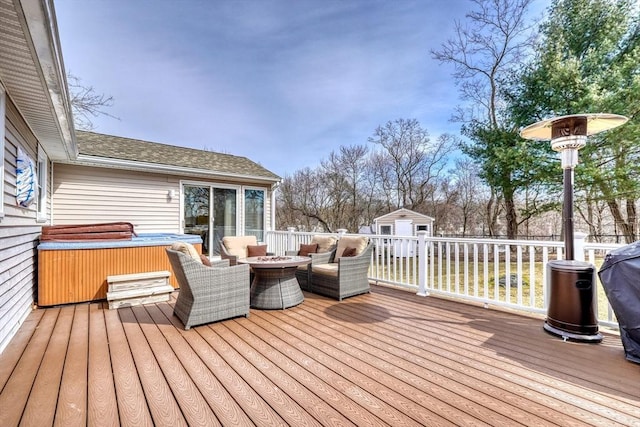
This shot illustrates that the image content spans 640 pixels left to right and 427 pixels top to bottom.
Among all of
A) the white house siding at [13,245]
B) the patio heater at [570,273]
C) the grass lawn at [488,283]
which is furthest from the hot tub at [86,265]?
the patio heater at [570,273]

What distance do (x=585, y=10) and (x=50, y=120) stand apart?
12.9 meters

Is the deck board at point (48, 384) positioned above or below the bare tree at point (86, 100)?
below

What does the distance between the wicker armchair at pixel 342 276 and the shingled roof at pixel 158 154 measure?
391cm

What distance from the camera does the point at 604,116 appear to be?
9.25ft

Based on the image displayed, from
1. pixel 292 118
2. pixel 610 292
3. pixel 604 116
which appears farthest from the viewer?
pixel 292 118

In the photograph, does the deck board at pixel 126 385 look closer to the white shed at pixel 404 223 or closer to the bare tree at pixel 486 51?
the white shed at pixel 404 223

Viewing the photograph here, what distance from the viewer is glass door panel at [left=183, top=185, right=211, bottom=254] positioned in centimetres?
691

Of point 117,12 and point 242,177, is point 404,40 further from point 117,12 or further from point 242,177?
point 117,12

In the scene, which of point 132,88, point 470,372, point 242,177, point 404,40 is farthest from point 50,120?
point 404,40

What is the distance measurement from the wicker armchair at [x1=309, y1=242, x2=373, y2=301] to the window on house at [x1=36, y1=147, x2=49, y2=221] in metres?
4.41

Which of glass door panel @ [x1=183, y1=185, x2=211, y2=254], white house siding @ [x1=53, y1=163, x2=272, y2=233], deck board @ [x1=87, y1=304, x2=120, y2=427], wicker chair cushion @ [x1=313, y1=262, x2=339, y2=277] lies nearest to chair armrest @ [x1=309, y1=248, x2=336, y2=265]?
wicker chair cushion @ [x1=313, y1=262, x2=339, y2=277]

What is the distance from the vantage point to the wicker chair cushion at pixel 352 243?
4.74 m

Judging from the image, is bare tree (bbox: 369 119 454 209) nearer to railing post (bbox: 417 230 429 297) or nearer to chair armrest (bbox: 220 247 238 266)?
railing post (bbox: 417 230 429 297)

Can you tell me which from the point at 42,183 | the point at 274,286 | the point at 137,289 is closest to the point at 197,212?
the point at 42,183
